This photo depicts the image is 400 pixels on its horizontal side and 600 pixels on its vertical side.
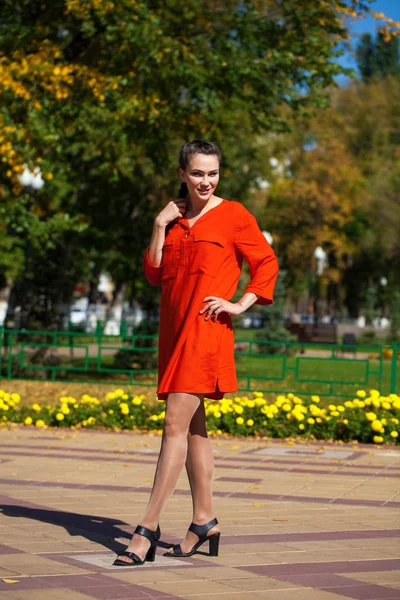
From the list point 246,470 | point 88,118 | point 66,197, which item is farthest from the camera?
point 66,197

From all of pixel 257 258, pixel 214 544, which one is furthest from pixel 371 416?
pixel 257 258

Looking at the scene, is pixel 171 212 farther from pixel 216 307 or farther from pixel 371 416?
pixel 371 416

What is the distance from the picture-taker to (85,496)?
6977 mm

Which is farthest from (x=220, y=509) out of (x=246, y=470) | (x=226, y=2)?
(x=226, y=2)

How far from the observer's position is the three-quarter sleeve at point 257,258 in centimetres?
507

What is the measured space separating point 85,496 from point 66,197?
25250mm

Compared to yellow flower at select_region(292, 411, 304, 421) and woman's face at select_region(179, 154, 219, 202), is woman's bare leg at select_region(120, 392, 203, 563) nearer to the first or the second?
woman's face at select_region(179, 154, 219, 202)

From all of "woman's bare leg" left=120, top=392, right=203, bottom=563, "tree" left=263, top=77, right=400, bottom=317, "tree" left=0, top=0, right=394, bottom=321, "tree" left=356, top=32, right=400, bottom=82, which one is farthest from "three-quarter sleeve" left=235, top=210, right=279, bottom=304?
"tree" left=356, top=32, right=400, bottom=82

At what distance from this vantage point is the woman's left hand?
4.89 meters

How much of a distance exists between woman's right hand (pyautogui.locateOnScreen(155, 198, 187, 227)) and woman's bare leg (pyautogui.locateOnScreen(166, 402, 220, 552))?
0.85m

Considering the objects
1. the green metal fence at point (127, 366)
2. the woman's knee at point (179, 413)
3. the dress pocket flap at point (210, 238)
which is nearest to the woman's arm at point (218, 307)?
the dress pocket flap at point (210, 238)

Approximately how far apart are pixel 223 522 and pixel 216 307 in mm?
1737

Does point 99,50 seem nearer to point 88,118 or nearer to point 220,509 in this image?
point 88,118

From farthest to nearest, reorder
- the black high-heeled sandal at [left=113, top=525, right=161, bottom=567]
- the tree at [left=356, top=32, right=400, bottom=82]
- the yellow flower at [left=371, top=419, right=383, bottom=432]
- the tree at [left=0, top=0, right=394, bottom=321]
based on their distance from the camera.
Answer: the tree at [left=356, top=32, right=400, bottom=82], the tree at [left=0, top=0, right=394, bottom=321], the yellow flower at [left=371, top=419, right=383, bottom=432], the black high-heeled sandal at [left=113, top=525, right=161, bottom=567]
